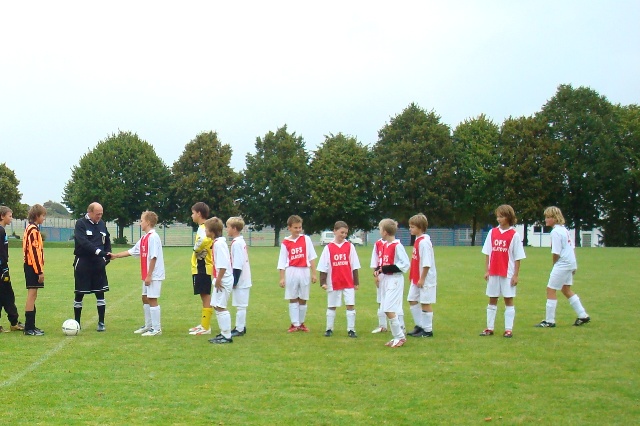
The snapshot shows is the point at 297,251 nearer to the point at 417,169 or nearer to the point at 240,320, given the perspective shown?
the point at 240,320

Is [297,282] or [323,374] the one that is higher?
[297,282]

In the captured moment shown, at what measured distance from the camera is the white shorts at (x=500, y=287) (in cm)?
1215

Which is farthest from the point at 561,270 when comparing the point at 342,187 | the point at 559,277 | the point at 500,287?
the point at 342,187

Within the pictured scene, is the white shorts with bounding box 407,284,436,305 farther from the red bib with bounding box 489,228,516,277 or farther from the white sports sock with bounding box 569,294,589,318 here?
the white sports sock with bounding box 569,294,589,318

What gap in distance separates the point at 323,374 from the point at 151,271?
437cm

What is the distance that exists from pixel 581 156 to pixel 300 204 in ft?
92.9

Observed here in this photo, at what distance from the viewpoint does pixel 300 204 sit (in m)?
79.6

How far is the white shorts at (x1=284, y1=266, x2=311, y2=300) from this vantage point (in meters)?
12.8

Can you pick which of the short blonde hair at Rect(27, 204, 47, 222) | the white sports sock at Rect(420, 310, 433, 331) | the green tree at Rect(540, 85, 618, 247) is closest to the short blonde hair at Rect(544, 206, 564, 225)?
the white sports sock at Rect(420, 310, 433, 331)

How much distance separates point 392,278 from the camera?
11164 millimetres

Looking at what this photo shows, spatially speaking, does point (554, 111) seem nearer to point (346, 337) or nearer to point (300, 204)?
point (300, 204)

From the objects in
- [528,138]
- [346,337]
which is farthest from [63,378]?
[528,138]

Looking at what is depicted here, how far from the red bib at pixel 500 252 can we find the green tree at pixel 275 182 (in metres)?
65.6

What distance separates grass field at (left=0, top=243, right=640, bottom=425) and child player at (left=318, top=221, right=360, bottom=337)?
653 mm
